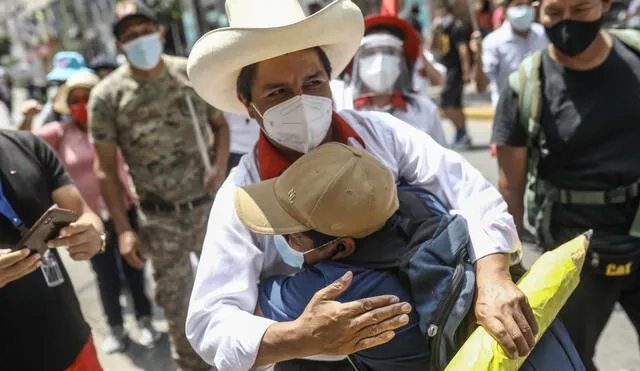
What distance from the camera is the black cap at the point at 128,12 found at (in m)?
3.25

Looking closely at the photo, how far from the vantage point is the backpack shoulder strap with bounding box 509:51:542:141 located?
220 centimetres

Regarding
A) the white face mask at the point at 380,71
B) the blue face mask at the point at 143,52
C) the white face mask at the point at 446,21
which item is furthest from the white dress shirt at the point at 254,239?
the white face mask at the point at 446,21

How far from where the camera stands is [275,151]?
165 centimetres

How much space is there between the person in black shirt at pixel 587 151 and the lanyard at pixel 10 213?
167 centimetres

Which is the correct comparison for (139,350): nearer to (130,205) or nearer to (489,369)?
(130,205)

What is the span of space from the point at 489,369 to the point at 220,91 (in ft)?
3.41

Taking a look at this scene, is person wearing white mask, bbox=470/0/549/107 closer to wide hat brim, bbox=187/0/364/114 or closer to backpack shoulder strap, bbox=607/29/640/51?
backpack shoulder strap, bbox=607/29/640/51

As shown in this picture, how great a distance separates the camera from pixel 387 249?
4.46 feet

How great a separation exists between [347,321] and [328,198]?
0.26m

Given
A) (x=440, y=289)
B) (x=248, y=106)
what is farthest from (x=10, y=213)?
(x=440, y=289)

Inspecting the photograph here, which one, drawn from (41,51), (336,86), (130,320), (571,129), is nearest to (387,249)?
(571,129)

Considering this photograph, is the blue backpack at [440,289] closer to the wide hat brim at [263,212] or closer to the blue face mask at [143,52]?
the wide hat brim at [263,212]

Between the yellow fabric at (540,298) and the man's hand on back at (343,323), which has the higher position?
the man's hand on back at (343,323)

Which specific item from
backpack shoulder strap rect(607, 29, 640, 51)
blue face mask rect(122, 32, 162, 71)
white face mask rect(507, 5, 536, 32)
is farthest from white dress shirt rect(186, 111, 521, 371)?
white face mask rect(507, 5, 536, 32)
